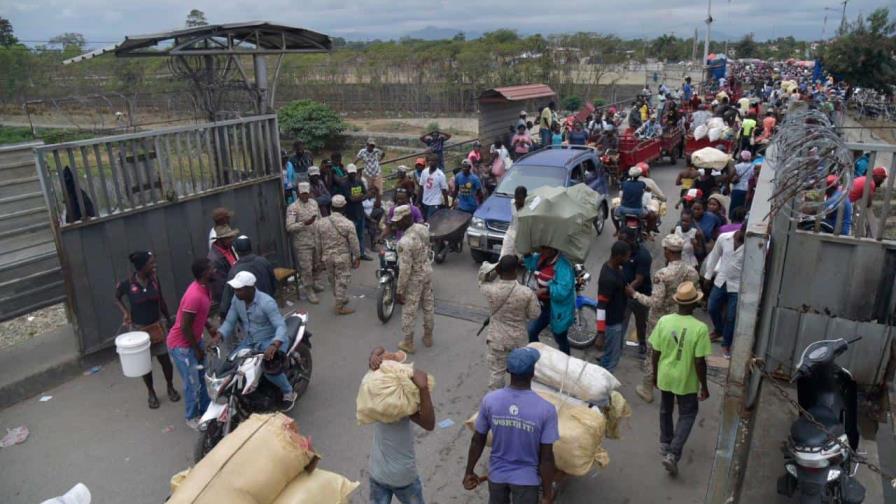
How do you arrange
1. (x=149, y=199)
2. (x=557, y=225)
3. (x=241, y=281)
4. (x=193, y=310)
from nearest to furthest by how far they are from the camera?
(x=241, y=281) < (x=193, y=310) < (x=557, y=225) < (x=149, y=199)

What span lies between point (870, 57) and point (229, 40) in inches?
1084

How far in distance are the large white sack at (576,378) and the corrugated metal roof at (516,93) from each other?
13.5 meters

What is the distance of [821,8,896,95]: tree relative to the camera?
2564 centimetres

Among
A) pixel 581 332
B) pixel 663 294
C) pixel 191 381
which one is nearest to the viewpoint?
pixel 191 381

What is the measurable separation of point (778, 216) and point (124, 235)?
6.95m

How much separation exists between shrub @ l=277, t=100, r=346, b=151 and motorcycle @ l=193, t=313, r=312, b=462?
22030 millimetres

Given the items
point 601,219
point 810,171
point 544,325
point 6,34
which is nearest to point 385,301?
point 544,325

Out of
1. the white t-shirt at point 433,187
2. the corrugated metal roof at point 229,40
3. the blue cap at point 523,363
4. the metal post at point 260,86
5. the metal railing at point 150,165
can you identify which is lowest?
the white t-shirt at point 433,187

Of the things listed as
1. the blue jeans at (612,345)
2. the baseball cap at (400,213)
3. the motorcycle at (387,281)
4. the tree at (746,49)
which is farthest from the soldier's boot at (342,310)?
the tree at (746,49)

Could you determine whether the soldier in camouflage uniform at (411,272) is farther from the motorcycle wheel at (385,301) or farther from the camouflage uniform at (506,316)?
the camouflage uniform at (506,316)

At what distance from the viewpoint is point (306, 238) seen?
8477 millimetres

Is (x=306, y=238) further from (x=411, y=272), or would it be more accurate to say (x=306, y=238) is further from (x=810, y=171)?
(x=810, y=171)

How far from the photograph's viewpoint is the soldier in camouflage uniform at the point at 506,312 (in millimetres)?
5473

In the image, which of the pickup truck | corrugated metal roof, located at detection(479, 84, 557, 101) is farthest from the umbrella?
corrugated metal roof, located at detection(479, 84, 557, 101)
